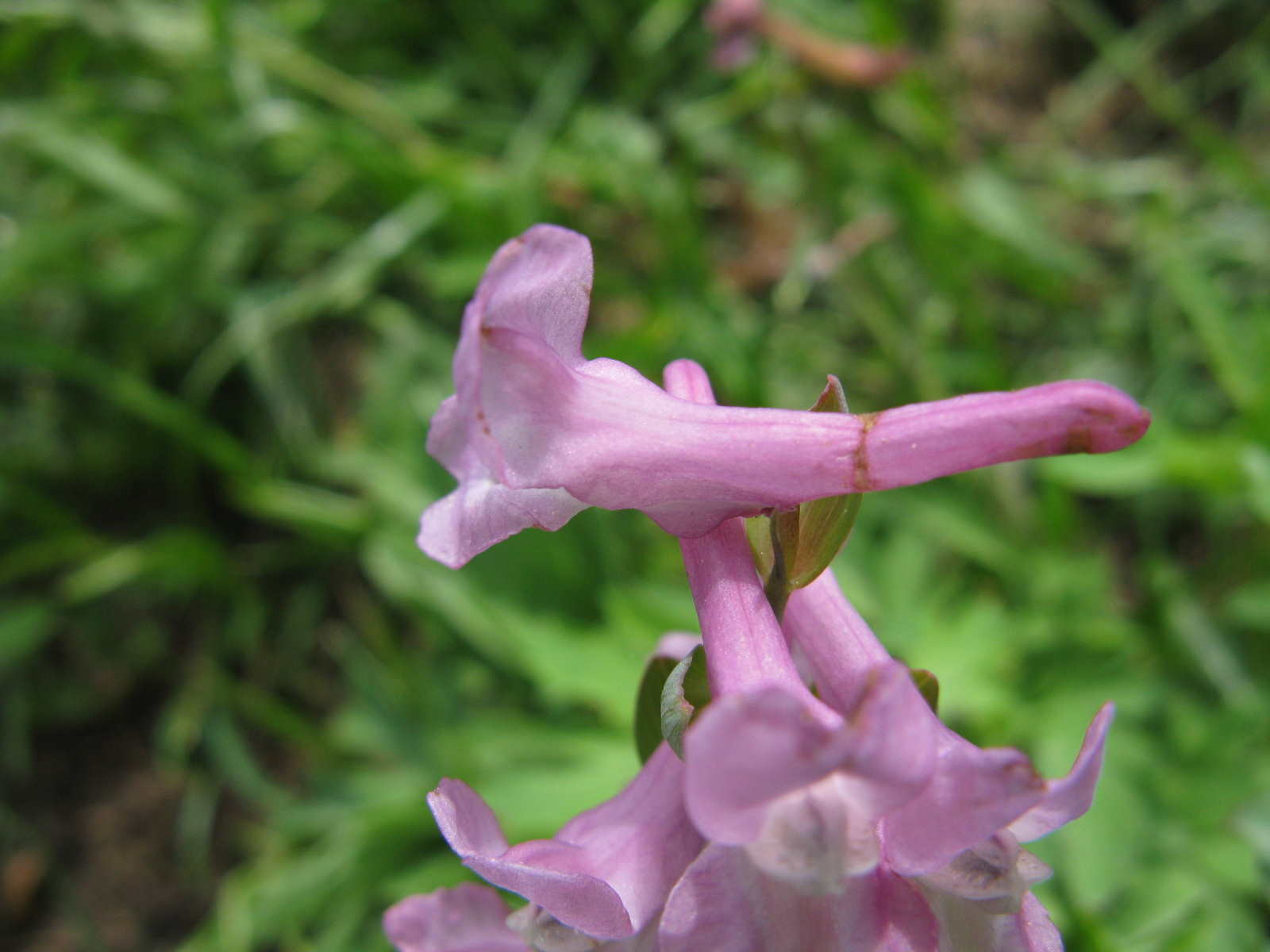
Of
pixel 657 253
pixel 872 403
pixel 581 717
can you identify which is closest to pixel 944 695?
pixel 581 717

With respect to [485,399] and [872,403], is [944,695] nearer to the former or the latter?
[872,403]

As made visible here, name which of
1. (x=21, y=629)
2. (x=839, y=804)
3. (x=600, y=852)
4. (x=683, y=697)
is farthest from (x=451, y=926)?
(x=21, y=629)

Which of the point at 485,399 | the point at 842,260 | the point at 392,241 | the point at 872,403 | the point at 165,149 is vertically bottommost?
the point at 165,149

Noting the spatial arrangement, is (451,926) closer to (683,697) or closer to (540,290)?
(683,697)

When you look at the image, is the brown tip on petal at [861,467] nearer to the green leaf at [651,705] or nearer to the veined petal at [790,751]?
the veined petal at [790,751]

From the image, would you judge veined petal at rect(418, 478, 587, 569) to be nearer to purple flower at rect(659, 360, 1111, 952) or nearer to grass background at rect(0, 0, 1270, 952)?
purple flower at rect(659, 360, 1111, 952)

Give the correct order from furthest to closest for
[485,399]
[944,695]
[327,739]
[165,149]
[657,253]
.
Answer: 1. [165,149]
2. [657,253]
3. [327,739]
4. [944,695]
5. [485,399]

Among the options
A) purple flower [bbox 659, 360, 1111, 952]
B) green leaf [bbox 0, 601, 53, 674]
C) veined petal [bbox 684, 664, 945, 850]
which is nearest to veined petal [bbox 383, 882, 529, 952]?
purple flower [bbox 659, 360, 1111, 952]
